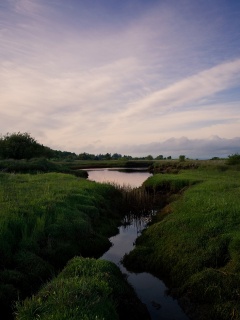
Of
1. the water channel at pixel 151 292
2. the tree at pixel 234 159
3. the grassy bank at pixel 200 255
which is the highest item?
the tree at pixel 234 159

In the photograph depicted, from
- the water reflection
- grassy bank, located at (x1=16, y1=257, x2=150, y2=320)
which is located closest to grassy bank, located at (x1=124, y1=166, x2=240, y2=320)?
grassy bank, located at (x1=16, y1=257, x2=150, y2=320)

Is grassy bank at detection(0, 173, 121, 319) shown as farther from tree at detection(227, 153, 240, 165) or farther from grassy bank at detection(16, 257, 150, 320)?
tree at detection(227, 153, 240, 165)

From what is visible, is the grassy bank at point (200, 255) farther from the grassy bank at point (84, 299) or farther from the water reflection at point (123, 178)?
the water reflection at point (123, 178)

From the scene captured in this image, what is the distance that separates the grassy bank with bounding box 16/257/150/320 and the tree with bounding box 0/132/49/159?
2321 inches

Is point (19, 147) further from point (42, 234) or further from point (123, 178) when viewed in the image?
point (42, 234)

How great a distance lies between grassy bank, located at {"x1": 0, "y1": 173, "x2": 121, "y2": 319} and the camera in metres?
12.6

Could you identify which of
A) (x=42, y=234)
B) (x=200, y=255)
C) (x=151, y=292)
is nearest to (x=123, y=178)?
(x=42, y=234)

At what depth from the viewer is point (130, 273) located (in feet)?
50.4

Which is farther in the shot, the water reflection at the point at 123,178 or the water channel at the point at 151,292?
the water reflection at the point at 123,178

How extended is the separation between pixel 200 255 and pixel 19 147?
60525mm

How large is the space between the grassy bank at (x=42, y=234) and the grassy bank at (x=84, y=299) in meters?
1.54

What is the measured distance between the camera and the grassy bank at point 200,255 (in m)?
11.4

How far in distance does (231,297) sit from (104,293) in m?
4.87

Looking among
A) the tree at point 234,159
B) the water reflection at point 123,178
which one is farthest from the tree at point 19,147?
the tree at point 234,159
